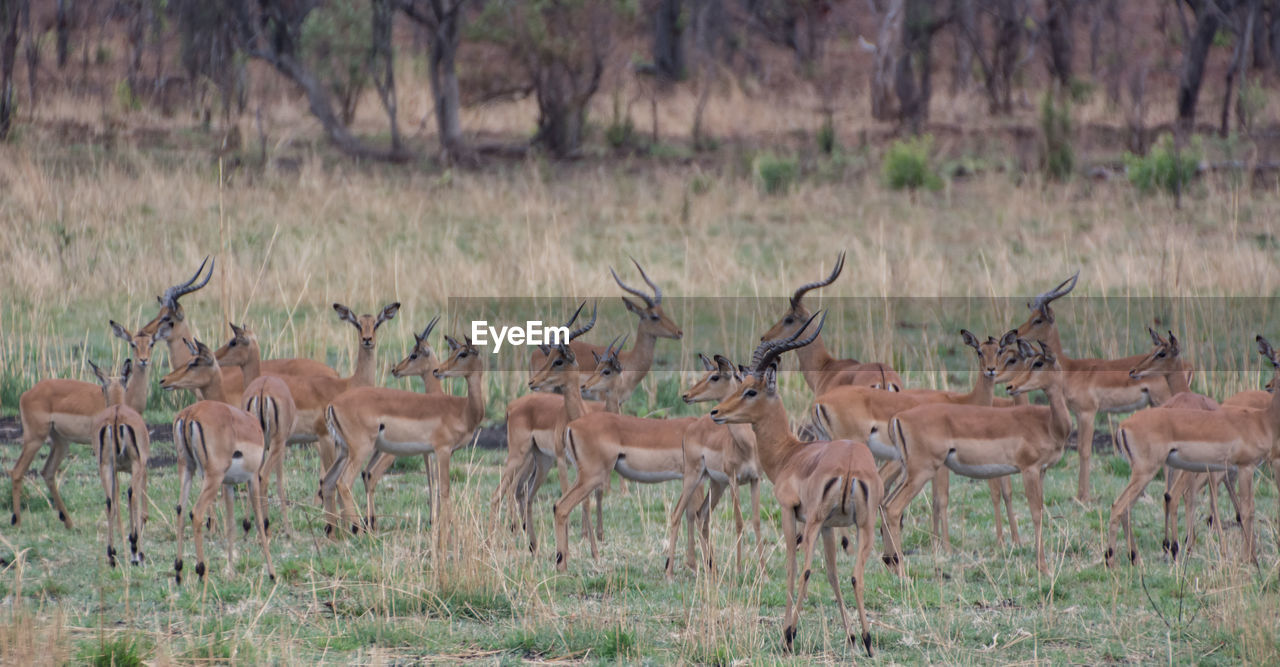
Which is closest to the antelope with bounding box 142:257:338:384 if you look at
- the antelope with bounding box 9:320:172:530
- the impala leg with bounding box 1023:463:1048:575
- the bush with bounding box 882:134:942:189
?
the antelope with bounding box 9:320:172:530

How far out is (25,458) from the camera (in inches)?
301

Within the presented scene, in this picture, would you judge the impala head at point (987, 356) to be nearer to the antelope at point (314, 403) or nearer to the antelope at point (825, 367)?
the antelope at point (825, 367)

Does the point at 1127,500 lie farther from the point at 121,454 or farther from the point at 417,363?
the point at 121,454

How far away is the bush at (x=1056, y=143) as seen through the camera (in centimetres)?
2023

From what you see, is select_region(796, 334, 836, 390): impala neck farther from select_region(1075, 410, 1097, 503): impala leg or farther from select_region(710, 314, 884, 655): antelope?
select_region(710, 314, 884, 655): antelope

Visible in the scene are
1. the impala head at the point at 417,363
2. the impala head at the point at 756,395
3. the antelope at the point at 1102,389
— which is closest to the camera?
the impala head at the point at 756,395

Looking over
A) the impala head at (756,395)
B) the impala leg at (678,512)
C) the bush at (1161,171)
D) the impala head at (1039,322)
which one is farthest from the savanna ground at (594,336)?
the impala head at (1039,322)

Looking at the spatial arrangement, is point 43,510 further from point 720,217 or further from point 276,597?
point 720,217

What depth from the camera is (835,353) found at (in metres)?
11.9

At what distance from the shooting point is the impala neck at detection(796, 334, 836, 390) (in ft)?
31.9

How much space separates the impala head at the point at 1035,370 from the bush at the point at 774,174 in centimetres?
1223

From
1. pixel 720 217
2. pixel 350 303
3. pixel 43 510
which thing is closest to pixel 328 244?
pixel 350 303

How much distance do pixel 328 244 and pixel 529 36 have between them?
8118mm

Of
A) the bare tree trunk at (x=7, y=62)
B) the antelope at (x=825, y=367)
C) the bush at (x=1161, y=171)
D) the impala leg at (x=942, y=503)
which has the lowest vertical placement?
the impala leg at (x=942, y=503)
